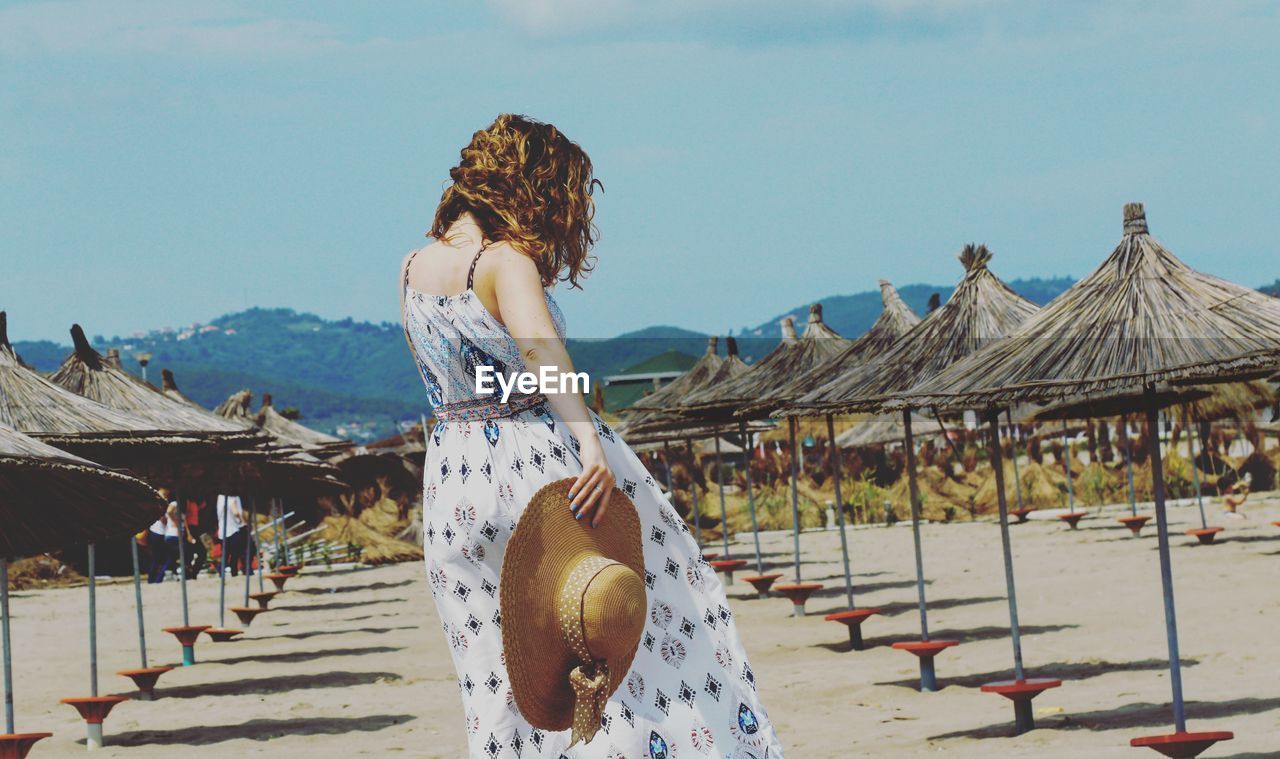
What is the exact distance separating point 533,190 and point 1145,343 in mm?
3581

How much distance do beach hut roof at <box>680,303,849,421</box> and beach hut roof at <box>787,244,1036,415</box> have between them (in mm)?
4193

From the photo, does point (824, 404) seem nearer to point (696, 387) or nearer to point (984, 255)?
point (984, 255)

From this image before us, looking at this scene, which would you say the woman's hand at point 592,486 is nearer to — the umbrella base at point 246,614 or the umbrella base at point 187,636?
the umbrella base at point 187,636

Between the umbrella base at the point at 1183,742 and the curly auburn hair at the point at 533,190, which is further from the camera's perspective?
the umbrella base at the point at 1183,742

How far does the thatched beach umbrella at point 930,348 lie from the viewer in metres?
10.7

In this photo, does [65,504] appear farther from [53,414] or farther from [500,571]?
[500,571]

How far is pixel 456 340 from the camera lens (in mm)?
4125

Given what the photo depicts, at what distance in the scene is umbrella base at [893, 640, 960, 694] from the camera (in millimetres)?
9648

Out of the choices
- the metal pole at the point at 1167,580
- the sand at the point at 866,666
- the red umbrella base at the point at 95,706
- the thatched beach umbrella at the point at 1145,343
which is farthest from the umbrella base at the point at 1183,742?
the red umbrella base at the point at 95,706

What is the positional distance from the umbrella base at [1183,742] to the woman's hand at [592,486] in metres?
3.32

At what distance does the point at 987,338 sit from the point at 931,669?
2.40 m

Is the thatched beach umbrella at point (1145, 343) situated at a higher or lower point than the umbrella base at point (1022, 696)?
higher

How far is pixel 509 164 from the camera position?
13.4ft

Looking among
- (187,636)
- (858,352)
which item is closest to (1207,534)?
(858,352)
